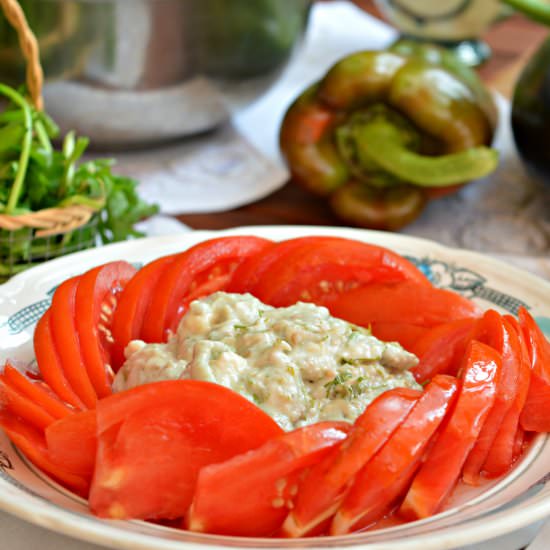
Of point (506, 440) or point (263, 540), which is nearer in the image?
point (263, 540)

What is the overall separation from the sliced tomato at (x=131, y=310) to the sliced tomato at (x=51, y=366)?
14cm

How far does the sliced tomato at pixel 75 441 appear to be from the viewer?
1.33 metres

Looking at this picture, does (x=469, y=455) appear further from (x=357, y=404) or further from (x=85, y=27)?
(x=85, y=27)

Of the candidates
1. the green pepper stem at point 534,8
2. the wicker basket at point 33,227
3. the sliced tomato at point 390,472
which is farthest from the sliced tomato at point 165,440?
the green pepper stem at point 534,8

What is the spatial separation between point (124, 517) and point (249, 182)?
1.98m

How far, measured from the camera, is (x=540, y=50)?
291 centimetres

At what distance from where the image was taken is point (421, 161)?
2.75 meters

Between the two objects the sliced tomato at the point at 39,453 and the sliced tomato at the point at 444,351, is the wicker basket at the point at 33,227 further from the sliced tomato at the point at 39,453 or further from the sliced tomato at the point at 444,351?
the sliced tomato at the point at 444,351

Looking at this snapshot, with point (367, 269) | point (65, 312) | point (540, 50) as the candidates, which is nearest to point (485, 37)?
point (540, 50)

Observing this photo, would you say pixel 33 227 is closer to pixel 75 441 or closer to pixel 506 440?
pixel 75 441

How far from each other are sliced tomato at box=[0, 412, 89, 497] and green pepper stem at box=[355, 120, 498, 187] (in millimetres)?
1619

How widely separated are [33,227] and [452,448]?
1.26 m

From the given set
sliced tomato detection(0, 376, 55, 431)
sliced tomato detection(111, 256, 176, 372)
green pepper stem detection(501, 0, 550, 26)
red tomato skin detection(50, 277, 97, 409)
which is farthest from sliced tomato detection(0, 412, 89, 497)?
green pepper stem detection(501, 0, 550, 26)

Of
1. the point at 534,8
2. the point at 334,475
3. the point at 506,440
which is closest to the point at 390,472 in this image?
the point at 334,475
